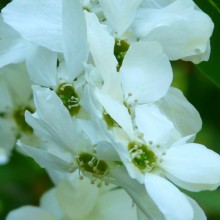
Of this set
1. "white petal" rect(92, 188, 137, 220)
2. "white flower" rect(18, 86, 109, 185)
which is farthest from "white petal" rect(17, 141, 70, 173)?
"white petal" rect(92, 188, 137, 220)

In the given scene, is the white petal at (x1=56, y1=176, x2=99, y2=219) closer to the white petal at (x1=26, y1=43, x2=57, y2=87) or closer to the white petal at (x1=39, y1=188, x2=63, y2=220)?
the white petal at (x1=39, y1=188, x2=63, y2=220)

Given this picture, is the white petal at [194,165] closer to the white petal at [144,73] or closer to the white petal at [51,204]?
the white petal at [144,73]

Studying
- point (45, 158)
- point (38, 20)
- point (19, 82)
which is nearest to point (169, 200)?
point (45, 158)

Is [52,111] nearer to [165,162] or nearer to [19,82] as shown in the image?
[165,162]

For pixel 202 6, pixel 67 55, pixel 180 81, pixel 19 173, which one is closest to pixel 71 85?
pixel 67 55

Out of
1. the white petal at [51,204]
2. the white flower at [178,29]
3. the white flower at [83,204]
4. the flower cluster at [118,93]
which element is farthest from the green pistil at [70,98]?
the white petal at [51,204]
